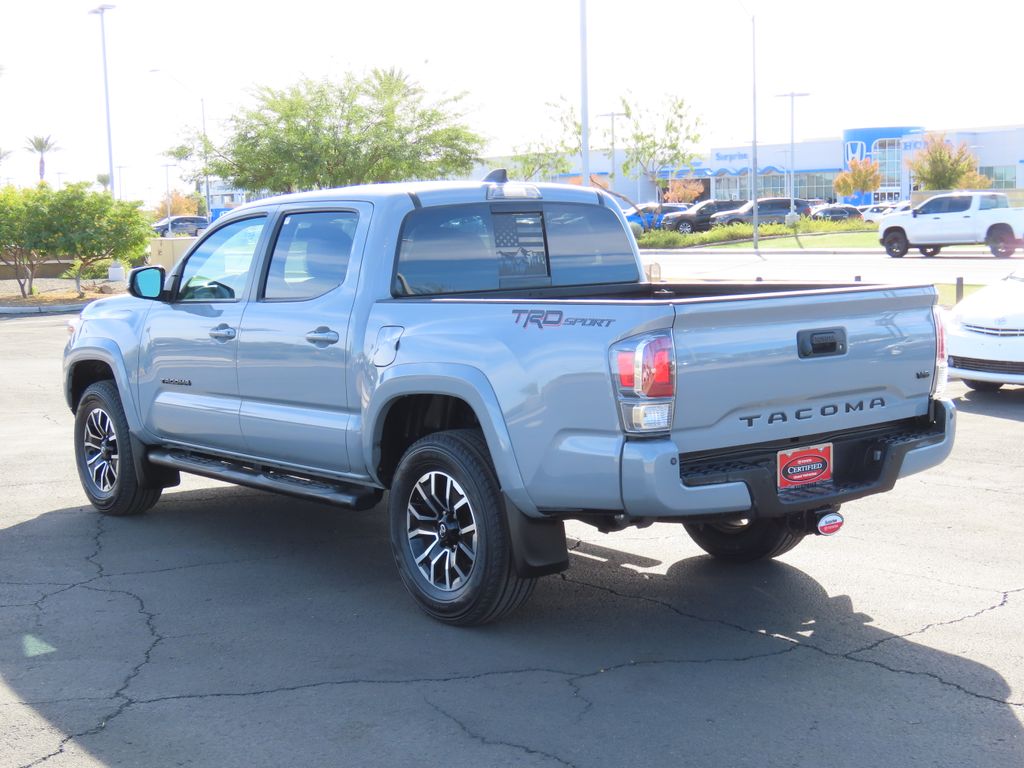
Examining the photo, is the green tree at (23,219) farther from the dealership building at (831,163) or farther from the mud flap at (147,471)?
the dealership building at (831,163)

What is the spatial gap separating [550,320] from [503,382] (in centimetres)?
36

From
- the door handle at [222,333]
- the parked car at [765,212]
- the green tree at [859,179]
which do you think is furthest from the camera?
the green tree at [859,179]

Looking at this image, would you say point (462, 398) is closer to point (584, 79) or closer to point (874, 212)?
point (584, 79)

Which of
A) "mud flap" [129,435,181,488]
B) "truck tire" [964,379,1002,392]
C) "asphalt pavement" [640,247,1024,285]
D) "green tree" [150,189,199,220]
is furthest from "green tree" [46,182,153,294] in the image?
"green tree" [150,189,199,220]

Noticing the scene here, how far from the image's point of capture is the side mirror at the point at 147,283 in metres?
7.32

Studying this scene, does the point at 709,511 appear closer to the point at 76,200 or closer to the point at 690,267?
the point at 76,200

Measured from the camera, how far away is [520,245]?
6.43 m

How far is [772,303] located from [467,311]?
51.6 inches

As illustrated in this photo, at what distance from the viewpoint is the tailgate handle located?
5.01 meters

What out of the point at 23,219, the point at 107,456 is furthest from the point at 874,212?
the point at 107,456

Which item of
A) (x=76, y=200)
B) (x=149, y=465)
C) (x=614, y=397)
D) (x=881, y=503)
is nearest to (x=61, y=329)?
(x=76, y=200)

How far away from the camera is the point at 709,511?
4738 mm

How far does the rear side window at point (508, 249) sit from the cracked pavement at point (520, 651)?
1569 millimetres

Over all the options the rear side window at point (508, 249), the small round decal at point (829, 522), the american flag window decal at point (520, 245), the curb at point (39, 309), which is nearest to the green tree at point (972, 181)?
the curb at point (39, 309)
